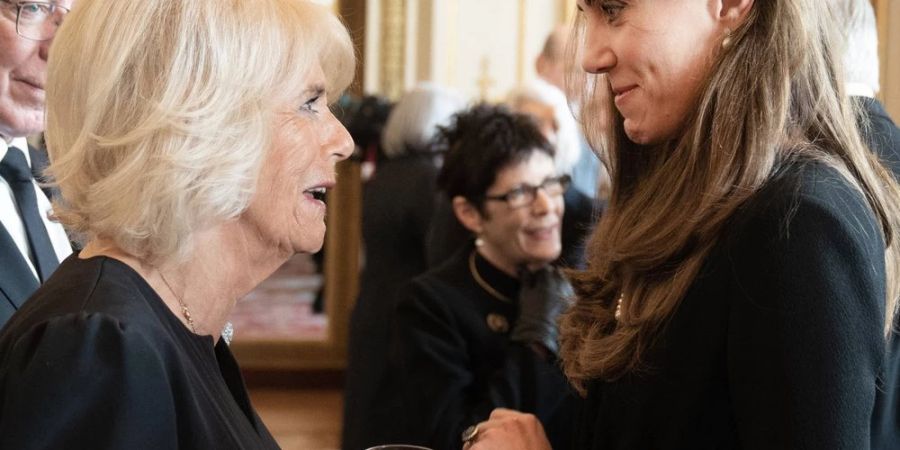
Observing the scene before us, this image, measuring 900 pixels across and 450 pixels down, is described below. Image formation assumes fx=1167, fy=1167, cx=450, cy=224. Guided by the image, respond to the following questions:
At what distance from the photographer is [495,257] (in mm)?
3096

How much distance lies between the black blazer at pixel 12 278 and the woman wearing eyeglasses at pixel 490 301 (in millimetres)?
1026

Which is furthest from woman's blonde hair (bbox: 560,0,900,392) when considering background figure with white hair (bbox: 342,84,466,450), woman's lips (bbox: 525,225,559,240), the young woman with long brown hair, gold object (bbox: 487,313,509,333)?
background figure with white hair (bbox: 342,84,466,450)

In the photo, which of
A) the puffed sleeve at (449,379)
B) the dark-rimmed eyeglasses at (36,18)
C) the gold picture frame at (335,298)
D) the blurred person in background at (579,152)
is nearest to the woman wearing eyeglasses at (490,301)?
the puffed sleeve at (449,379)

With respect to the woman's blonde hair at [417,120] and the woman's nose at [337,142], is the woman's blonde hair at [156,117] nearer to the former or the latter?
the woman's nose at [337,142]

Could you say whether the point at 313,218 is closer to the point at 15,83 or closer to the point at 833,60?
the point at 833,60

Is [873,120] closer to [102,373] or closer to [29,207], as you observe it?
[102,373]

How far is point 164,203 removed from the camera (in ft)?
5.05

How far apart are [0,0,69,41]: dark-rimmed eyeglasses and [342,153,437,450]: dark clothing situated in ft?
7.69

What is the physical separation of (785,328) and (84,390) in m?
0.86

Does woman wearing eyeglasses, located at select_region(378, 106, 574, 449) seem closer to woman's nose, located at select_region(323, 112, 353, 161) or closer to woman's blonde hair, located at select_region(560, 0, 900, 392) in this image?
woman's blonde hair, located at select_region(560, 0, 900, 392)

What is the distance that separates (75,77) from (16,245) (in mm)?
794

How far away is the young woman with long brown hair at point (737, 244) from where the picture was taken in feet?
4.90

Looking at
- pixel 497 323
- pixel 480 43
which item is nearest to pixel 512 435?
pixel 497 323

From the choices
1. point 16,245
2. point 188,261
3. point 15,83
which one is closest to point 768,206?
point 188,261
